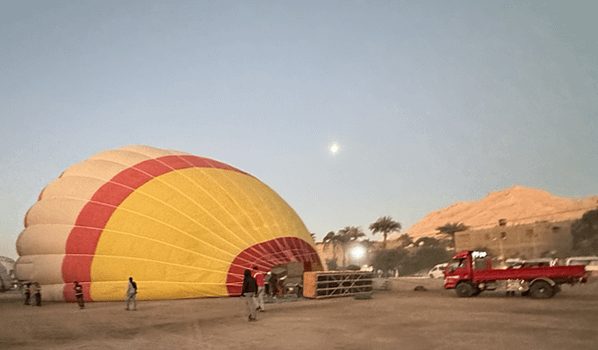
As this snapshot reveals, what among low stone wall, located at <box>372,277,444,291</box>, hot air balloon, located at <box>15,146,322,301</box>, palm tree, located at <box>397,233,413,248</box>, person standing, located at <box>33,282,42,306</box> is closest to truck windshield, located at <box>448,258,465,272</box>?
low stone wall, located at <box>372,277,444,291</box>

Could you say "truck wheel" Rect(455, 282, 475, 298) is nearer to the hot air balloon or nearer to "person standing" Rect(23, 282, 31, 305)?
the hot air balloon

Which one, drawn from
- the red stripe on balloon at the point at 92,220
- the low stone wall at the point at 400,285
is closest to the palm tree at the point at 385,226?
the low stone wall at the point at 400,285

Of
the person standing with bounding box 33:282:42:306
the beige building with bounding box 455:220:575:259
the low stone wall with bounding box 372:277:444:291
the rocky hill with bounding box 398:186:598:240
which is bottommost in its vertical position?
the low stone wall with bounding box 372:277:444:291

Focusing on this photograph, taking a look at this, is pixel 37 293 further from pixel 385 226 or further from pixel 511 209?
pixel 511 209

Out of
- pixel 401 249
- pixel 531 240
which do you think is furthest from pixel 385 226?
pixel 531 240

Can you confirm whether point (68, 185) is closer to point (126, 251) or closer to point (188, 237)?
point (126, 251)

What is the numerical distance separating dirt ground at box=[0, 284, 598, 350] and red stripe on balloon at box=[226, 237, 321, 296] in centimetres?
245

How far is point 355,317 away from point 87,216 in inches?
508

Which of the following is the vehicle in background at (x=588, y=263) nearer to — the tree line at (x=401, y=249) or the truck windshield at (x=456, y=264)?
the truck windshield at (x=456, y=264)

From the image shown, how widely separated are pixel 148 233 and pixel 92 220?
263cm

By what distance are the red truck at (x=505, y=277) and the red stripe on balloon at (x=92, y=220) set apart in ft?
48.8

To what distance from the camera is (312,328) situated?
11375 mm

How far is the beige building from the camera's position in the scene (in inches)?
2222

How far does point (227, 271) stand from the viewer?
19.6 meters
